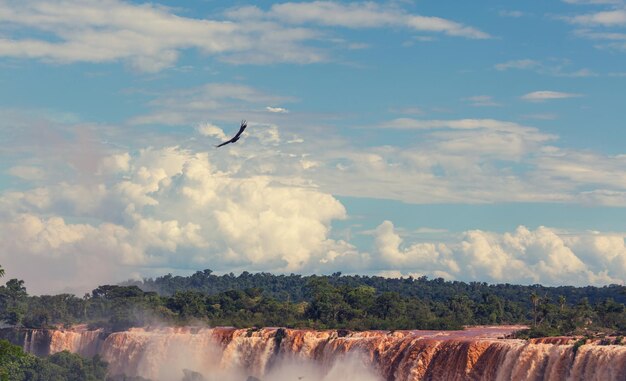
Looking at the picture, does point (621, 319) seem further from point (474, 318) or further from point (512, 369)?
point (512, 369)

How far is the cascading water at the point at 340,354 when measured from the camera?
71.9m

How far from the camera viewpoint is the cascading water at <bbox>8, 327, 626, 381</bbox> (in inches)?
2832

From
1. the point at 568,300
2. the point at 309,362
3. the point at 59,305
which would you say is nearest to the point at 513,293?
the point at 568,300

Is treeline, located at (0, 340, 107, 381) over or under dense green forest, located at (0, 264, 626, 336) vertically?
under

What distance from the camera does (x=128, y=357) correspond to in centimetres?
14000

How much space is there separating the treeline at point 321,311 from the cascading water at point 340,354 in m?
6.05

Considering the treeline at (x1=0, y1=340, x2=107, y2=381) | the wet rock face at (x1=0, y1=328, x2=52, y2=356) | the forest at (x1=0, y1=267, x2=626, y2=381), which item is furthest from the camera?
the wet rock face at (x1=0, y1=328, x2=52, y2=356)

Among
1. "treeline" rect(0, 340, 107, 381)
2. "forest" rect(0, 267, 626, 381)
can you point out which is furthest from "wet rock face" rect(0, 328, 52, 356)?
"treeline" rect(0, 340, 107, 381)

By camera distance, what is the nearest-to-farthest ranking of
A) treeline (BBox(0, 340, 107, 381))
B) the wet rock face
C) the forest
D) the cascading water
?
the cascading water → the forest → treeline (BBox(0, 340, 107, 381)) → the wet rock face

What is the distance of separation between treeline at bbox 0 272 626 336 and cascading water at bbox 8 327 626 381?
238 inches

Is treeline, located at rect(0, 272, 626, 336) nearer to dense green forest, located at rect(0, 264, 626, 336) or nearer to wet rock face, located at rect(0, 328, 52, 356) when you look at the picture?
dense green forest, located at rect(0, 264, 626, 336)

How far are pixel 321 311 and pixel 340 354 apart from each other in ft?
110

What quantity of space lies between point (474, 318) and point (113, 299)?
235 feet

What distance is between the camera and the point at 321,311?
134 meters
